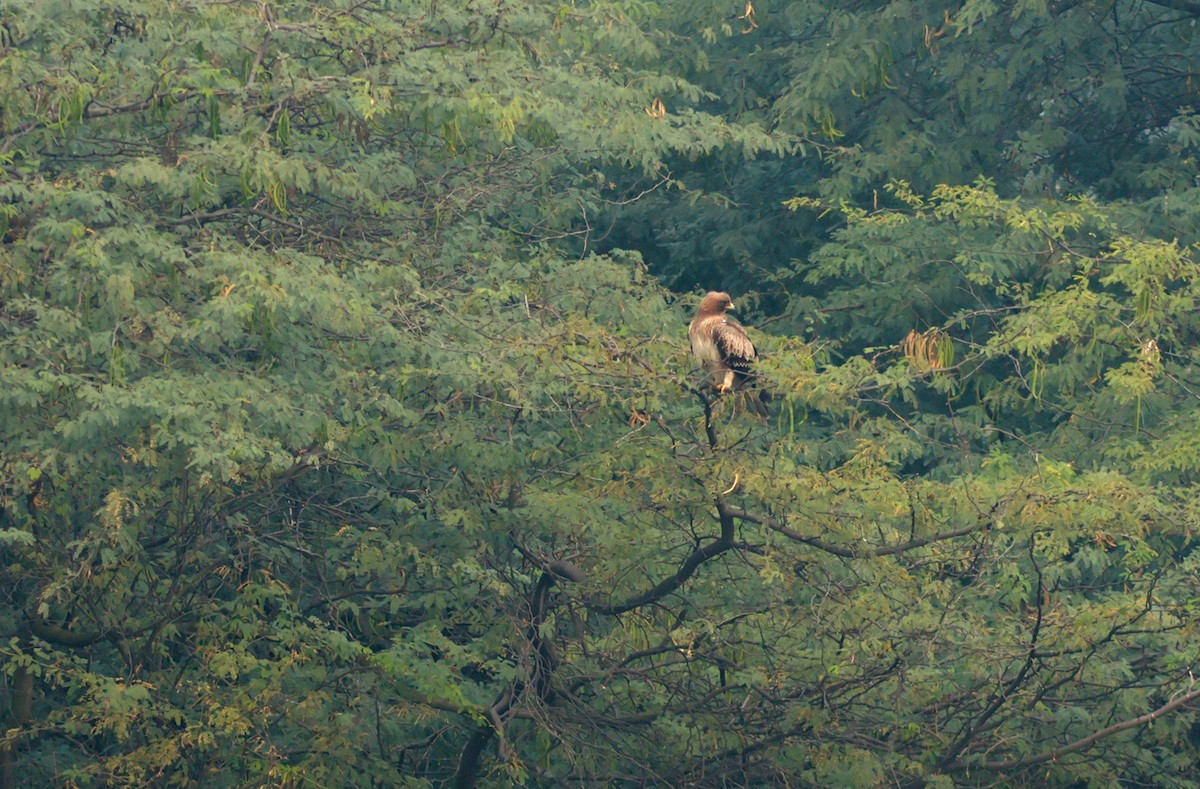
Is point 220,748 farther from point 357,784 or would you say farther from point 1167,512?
point 1167,512

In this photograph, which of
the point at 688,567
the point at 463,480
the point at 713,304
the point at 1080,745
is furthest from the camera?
the point at 463,480

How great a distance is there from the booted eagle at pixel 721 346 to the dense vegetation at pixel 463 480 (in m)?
0.18

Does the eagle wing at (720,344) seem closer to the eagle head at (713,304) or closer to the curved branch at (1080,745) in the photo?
the eagle head at (713,304)

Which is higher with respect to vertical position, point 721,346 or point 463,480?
point 721,346

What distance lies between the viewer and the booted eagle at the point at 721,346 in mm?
6762

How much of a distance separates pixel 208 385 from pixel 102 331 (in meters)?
0.50

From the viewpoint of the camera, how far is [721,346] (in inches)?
291

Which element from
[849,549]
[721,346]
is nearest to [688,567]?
[849,549]

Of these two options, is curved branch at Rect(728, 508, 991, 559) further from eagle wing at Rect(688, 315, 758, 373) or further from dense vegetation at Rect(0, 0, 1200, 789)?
eagle wing at Rect(688, 315, 758, 373)

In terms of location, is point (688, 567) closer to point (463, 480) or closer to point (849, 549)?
point (849, 549)

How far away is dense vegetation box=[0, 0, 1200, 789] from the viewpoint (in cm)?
702

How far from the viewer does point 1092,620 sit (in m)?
7.00

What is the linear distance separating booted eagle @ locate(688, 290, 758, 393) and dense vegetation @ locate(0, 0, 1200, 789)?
18cm

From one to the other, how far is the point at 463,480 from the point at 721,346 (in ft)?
5.10
